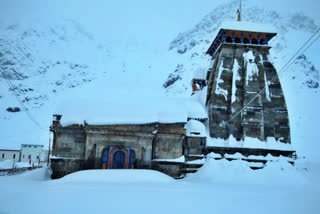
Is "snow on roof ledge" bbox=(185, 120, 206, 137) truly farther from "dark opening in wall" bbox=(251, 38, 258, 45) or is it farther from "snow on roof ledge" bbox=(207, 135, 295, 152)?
"dark opening in wall" bbox=(251, 38, 258, 45)

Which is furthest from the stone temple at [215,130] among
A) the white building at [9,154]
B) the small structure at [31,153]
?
the small structure at [31,153]

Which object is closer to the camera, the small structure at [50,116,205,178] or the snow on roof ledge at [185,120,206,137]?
the small structure at [50,116,205,178]

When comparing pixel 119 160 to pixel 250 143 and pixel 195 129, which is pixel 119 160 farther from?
pixel 250 143

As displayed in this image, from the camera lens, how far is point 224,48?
22234mm

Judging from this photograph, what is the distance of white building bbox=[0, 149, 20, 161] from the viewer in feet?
166

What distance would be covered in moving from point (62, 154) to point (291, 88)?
81.2 meters

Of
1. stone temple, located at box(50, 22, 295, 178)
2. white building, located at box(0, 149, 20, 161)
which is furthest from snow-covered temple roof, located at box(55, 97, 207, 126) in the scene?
white building, located at box(0, 149, 20, 161)

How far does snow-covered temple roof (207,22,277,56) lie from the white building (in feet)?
153

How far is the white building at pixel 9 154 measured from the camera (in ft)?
166

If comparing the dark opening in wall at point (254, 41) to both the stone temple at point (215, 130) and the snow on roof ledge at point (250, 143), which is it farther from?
the snow on roof ledge at point (250, 143)

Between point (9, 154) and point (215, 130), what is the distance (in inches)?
1841

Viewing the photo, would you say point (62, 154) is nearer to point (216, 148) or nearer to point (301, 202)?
point (216, 148)

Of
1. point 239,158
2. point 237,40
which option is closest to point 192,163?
point 239,158

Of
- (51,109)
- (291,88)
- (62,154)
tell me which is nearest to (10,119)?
(51,109)
